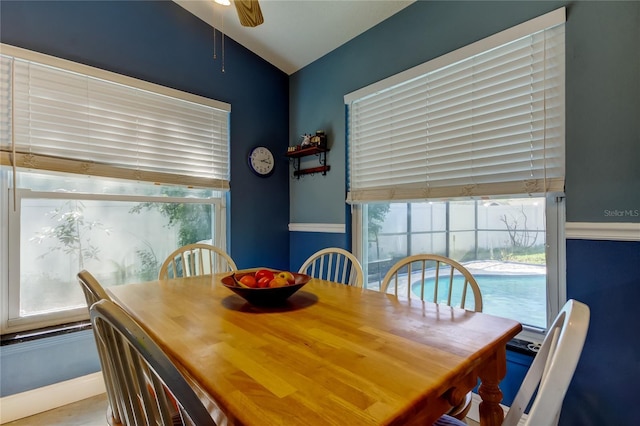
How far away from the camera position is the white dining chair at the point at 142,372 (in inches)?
19.4

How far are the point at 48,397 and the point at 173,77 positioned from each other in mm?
2301

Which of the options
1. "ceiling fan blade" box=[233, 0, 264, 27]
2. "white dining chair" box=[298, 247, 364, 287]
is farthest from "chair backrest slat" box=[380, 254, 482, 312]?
"ceiling fan blade" box=[233, 0, 264, 27]

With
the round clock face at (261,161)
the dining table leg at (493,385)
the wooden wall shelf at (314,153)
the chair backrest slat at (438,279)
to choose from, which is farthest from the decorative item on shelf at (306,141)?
the dining table leg at (493,385)

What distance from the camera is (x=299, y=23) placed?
7.98ft

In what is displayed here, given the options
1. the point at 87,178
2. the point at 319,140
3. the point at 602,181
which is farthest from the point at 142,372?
the point at 319,140

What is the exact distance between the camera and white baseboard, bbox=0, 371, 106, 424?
1.84m

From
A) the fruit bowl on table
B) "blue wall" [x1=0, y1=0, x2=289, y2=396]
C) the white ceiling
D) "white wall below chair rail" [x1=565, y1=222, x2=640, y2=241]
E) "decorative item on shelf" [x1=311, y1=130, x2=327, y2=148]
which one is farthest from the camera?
"decorative item on shelf" [x1=311, y1=130, x2=327, y2=148]

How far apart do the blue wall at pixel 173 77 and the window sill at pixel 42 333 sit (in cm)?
6

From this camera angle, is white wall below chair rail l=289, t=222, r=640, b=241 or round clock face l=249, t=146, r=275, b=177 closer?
white wall below chair rail l=289, t=222, r=640, b=241

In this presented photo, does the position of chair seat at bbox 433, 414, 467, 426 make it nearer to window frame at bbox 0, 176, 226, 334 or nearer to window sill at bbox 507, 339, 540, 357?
window sill at bbox 507, 339, 540, 357

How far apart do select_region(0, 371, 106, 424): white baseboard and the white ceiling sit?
108 inches

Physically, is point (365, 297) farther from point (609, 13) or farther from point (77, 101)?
point (77, 101)

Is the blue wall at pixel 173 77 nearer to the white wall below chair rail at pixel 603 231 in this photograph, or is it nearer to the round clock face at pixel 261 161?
the round clock face at pixel 261 161

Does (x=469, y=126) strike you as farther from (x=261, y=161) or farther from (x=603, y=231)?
(x=261, y=161)
